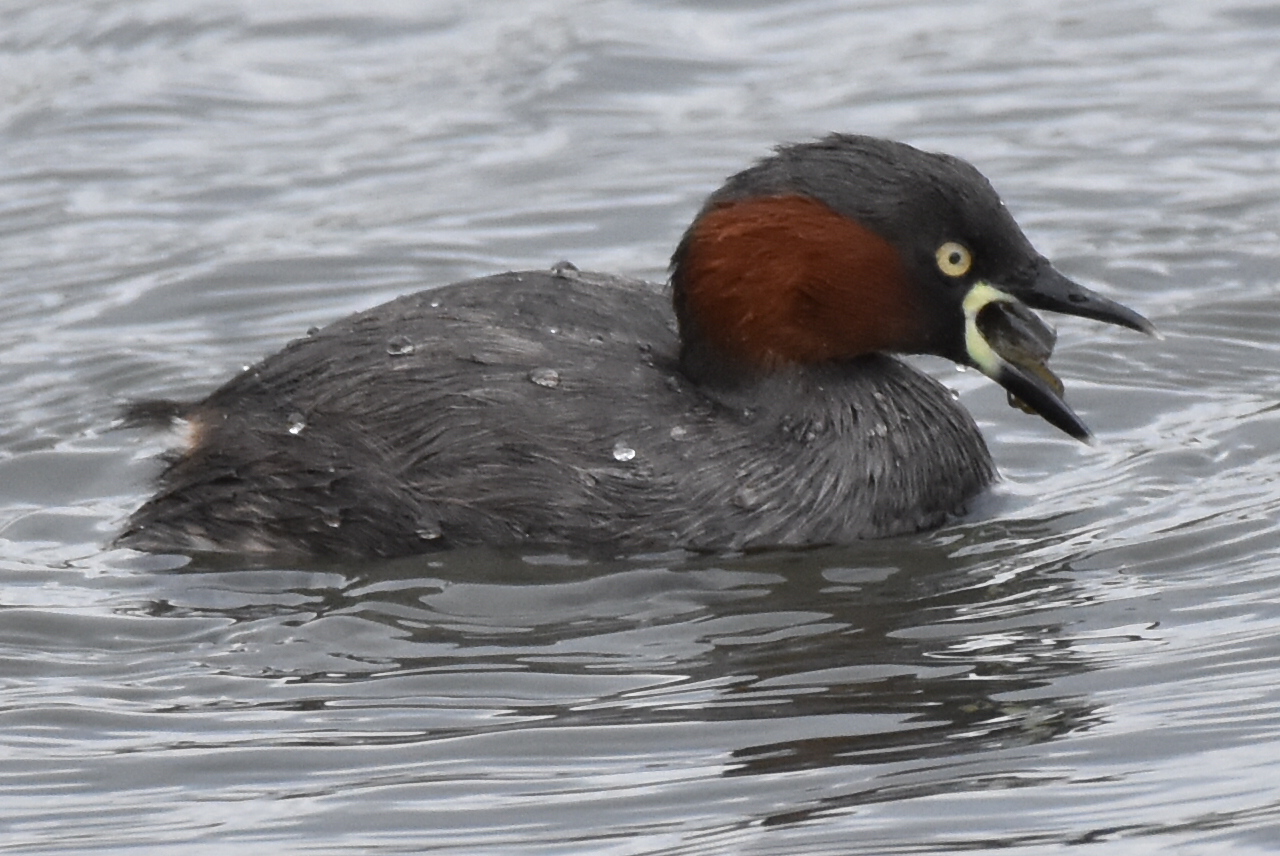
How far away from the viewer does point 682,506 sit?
6.98 meters

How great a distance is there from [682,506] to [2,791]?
2119 millimetres

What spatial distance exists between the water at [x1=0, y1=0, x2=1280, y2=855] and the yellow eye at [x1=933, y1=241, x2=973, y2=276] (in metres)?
0.78

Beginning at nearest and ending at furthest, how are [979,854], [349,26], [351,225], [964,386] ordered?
1. [979,854]
2. [964,386]
3. [351,225]
4. [349,26]

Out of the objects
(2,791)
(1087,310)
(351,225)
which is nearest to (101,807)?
(2,791)

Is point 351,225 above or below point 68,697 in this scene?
above

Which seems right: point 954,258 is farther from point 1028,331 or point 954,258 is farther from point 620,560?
point 620,560

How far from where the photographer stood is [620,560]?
6977 mm

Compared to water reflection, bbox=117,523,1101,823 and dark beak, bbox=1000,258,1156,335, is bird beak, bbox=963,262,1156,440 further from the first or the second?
water reflection, bbox=117,523,1101,823

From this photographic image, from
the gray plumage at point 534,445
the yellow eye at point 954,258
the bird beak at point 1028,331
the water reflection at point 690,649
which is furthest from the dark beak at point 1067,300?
the water reflection at point 690,649

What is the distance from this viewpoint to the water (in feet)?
17.9

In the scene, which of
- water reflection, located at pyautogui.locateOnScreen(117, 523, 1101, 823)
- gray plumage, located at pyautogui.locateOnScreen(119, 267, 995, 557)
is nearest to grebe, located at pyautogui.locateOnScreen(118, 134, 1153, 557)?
gray plumage, located at pyautogui.locateOnScreen(119, 267, 995, 557)

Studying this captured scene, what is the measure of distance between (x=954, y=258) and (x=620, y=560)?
1.29 m

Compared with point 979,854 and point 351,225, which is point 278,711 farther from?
point 351,225

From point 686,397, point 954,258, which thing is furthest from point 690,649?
point 954,258
